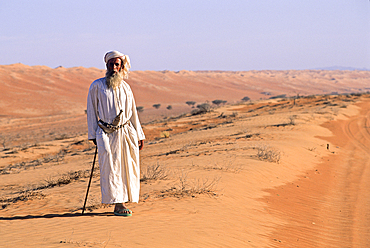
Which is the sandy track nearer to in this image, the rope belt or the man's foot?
the man's foot

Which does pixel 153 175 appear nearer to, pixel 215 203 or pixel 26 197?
pixel 215 203

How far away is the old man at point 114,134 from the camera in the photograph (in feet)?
14.6

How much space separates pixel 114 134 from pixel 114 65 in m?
0.94

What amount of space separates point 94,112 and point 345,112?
71.6 feet

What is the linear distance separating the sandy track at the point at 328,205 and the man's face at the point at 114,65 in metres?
3.09

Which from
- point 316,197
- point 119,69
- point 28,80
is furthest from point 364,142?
point 28,80

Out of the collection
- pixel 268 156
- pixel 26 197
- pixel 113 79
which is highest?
pixel 113 79

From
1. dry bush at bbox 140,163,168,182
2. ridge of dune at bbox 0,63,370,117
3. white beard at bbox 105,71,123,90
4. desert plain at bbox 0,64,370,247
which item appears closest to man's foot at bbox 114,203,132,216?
desert plain at bbox 0,64,370,247

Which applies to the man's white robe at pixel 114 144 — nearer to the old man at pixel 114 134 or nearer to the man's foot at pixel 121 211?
the old man at pixel 114 134

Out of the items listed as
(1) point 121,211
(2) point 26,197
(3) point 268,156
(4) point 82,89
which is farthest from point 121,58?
(4) point 82,89

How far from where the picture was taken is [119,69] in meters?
4.75

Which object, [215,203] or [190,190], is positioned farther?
[190,190]

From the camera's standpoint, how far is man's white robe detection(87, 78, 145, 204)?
14.6 ft

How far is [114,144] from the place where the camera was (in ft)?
14.8
